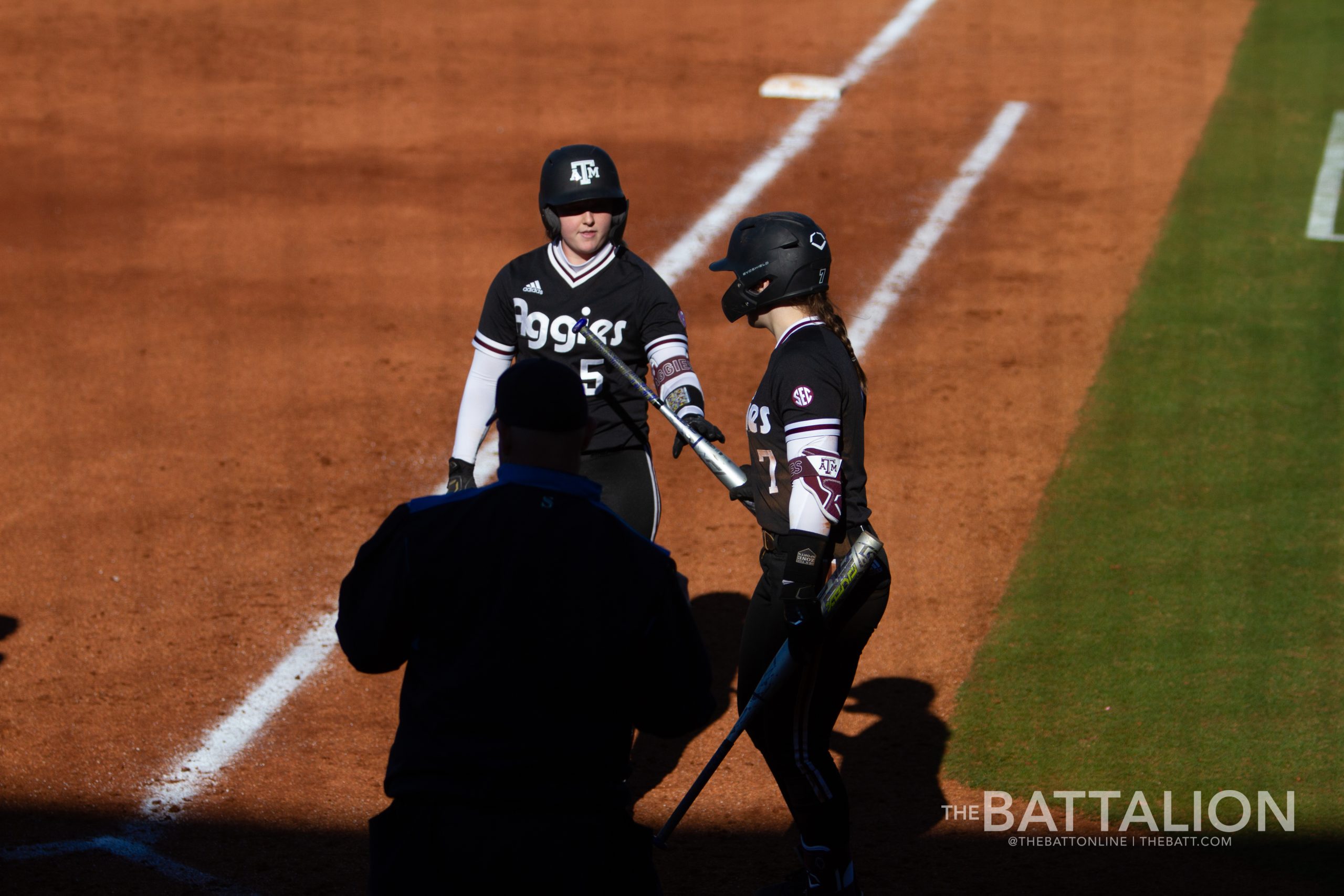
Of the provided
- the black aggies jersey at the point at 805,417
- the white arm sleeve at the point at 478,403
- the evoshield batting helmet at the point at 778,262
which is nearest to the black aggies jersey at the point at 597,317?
the white arm sleeve at the point at 478,403

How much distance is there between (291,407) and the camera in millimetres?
8805

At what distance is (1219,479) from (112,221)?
356 inches

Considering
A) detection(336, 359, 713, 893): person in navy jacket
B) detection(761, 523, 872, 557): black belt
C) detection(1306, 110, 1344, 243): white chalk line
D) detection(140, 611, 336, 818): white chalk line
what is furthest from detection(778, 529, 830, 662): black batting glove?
detection(1306, 110, 1344, 243): white chalk line

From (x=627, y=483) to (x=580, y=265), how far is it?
0.90m

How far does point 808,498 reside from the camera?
14.1 ft

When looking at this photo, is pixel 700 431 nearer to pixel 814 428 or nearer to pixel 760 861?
pixel 814 428

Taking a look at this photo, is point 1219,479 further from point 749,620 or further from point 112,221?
point 112,221

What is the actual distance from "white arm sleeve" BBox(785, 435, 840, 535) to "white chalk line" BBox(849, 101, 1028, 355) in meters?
4.56

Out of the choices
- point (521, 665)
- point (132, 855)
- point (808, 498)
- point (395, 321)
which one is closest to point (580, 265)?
point (808, 498)

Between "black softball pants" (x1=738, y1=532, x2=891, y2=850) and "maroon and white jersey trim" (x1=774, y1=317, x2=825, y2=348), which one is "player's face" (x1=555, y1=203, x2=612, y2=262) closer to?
"maroon and white jersey trim" (x1=774, y1=317, x2=825, y2=348)

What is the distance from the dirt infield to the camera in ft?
18.7

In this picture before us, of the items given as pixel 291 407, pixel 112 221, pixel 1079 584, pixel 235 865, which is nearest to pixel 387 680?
pixel 235 865

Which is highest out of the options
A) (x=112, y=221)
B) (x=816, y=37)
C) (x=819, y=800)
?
(x=816, y=37)

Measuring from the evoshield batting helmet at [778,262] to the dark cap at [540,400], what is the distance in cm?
130
